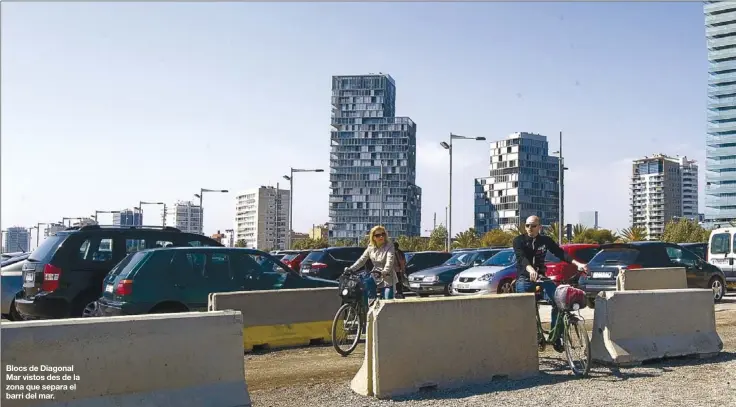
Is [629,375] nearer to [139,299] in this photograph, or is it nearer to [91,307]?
[139,299]

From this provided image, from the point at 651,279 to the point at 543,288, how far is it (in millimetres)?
6817

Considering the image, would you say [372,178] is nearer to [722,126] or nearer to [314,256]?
[722,126]

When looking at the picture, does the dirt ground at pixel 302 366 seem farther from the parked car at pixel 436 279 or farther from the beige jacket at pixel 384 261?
the parked car at pixel 436 279

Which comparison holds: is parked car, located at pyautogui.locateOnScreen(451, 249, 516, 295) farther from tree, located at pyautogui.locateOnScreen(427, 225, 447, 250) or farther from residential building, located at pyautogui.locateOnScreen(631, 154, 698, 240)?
residential building, located at pyautogui.locateOnScreen(631, 154, 698, 240)

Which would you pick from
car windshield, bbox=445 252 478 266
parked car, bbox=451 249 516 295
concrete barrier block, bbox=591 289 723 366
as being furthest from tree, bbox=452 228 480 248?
concrete barrier block, bbox=591 289 723 366

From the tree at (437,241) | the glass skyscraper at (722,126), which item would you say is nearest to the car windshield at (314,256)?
the tree at (437,241)

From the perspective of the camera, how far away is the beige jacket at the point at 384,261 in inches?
404

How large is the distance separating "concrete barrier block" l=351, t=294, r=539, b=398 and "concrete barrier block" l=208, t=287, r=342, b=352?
3.20 meters

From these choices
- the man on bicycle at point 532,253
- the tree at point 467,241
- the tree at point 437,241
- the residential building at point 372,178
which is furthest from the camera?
the residential building at point 372,178

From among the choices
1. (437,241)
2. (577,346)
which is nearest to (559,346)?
(577,346)

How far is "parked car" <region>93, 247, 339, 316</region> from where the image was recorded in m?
10.2

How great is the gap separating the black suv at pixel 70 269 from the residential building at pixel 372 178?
436 feet

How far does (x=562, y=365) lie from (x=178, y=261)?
5583 mm

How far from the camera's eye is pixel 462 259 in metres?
23.0
